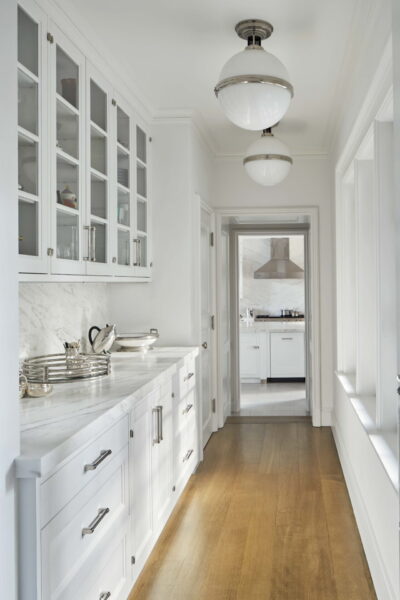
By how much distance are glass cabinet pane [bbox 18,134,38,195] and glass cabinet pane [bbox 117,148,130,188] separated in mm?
1270

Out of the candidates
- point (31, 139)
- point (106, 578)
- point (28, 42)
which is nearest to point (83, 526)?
point (106, 578)

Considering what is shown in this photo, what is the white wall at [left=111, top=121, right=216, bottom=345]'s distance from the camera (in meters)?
4.42

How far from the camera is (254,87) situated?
8.55 ft

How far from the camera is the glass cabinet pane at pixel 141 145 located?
407 cm

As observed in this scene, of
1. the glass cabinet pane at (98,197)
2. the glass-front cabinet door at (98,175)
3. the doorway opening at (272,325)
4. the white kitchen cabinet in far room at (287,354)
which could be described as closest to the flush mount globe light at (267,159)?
the glass-front cabinet door at (98,175)

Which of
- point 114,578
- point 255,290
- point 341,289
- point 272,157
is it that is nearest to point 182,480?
point 114,578

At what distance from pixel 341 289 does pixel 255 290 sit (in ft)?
15.4

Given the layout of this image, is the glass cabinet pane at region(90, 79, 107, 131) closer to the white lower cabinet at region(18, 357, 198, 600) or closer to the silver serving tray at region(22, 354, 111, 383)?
the silver serving tray at region(22, 354, 111, 383)

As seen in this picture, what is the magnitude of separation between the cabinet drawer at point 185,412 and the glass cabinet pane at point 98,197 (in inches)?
47.9

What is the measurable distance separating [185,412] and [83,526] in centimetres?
201

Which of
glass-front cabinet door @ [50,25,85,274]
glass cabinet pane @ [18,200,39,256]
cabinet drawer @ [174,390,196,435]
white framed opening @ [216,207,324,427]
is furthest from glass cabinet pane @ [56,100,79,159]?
white framed opening @ [216,207,324,427]

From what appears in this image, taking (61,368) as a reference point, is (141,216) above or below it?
above

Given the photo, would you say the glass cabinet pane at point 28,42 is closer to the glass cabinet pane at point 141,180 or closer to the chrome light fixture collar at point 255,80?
the chrome light fixture collar at point 255,80

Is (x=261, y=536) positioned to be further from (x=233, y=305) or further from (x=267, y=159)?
(x=233, y=305)
